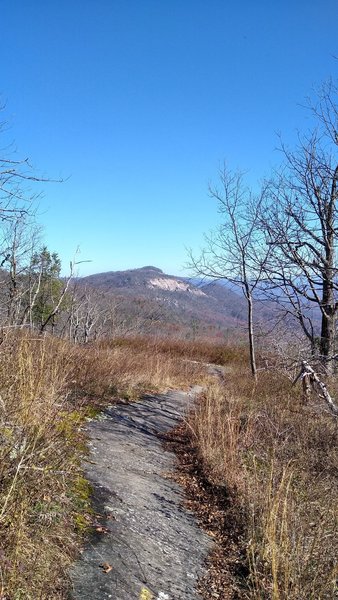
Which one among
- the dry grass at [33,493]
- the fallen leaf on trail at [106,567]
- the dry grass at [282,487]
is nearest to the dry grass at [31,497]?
the dry grass at [33,493]

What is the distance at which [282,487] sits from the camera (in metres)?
3.04

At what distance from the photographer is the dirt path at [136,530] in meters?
2.62

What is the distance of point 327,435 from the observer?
624cm

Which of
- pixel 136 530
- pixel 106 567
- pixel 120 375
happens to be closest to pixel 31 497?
pixel 106 567

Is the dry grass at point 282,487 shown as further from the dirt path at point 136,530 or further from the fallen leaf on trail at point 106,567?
the fallen leaf on trail at point 106,567

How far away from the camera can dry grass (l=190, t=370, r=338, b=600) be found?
2.81m

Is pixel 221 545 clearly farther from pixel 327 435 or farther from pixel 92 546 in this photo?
pixel 327 435

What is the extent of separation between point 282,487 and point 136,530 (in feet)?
3.96

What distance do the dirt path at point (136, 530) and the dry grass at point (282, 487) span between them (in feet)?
1.55

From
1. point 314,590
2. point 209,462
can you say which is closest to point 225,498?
point 209,462

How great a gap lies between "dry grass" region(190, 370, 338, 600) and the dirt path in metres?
0.47

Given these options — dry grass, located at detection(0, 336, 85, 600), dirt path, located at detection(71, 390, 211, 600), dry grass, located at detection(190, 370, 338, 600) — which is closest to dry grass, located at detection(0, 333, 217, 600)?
dry grass, located at detection(0, 336, 85, 600)

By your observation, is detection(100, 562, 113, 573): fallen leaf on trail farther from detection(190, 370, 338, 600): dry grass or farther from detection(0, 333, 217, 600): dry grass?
detection(190, 370, 338, 600): dry grass

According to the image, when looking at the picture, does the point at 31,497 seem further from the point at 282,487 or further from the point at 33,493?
the point at 282,487
